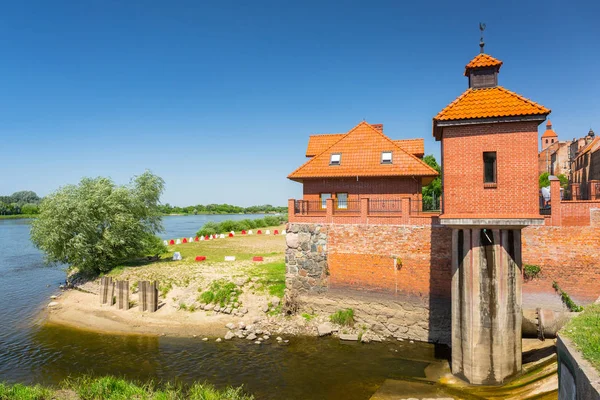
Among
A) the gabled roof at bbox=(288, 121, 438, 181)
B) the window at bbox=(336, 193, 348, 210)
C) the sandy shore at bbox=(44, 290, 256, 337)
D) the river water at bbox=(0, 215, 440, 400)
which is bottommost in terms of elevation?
the river water at bbox=(0, 215, 440, 400)

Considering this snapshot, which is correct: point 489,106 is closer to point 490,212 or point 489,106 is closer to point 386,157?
point 490,212

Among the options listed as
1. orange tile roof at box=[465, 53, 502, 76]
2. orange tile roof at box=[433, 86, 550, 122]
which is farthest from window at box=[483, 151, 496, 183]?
orange tile roof at box=[465, 53, 502, 76]

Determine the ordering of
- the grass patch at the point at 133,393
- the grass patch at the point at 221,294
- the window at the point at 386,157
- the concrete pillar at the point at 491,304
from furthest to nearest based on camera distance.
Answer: the grass patch at the point at 221,294 → the window at the point at 386,157 → the concrete pillar at the point at 491,304 → the grass patch at the point at 133,393

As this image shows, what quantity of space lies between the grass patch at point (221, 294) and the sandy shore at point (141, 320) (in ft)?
3.03

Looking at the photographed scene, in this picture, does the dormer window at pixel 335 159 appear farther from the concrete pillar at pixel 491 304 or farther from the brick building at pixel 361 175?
the concrete pillar at pixel 491 304

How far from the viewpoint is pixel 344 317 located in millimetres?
17984

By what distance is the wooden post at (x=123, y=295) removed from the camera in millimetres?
21562

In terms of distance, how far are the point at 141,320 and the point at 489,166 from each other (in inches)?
778

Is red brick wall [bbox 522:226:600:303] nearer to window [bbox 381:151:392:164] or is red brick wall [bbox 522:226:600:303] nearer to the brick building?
the brick building

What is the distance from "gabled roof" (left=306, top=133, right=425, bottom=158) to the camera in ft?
78.1

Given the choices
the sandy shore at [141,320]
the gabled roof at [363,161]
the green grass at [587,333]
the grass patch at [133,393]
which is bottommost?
the sandy shore at [141,320]

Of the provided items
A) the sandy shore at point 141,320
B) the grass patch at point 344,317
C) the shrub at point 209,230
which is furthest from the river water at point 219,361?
the shrub at point 209,230

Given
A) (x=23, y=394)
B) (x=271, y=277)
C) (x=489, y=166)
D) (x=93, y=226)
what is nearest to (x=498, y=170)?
(x=489, y=166)

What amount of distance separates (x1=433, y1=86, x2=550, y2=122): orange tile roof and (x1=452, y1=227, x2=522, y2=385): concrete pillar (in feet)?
13.8
